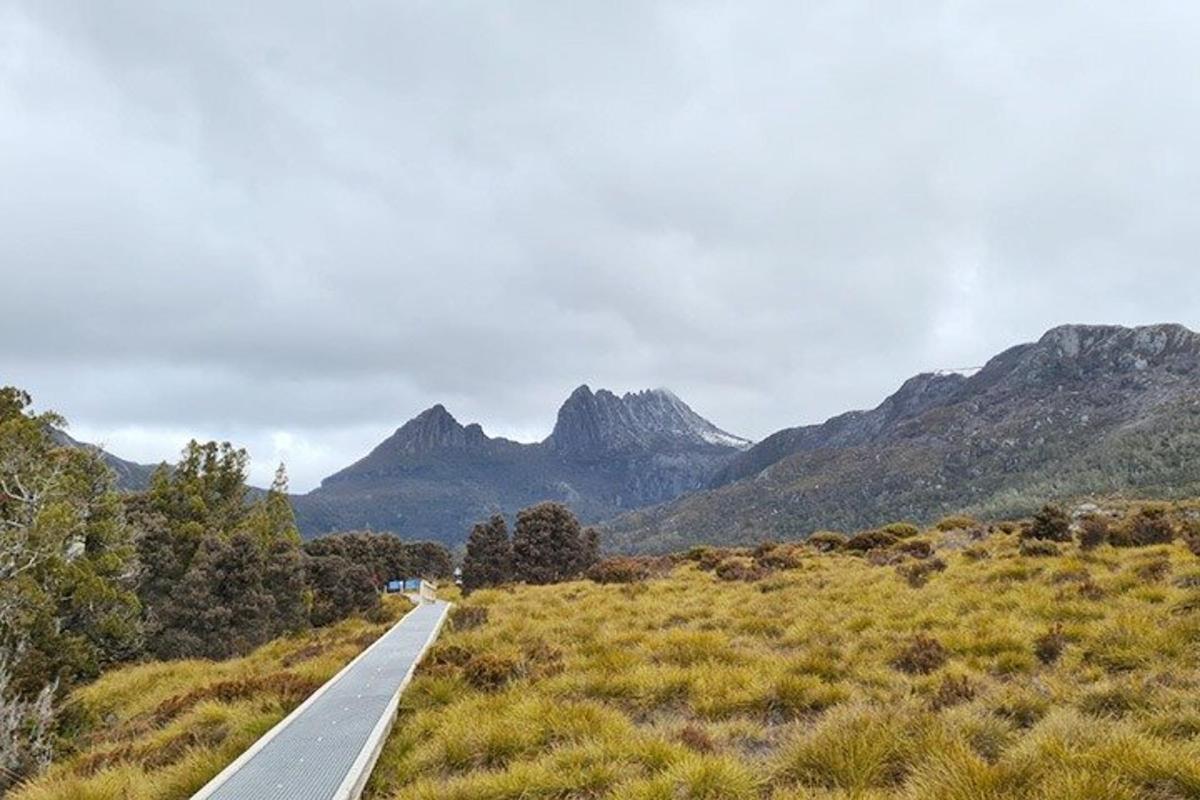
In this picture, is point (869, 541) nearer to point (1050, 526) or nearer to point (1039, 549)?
point (1050, 526)

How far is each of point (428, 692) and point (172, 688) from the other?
13655 mm

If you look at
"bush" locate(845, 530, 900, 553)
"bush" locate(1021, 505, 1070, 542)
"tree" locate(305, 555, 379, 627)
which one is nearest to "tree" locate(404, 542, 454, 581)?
"tree" locate(305, 555, 379, 627)

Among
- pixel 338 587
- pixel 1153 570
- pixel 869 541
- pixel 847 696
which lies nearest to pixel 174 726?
pixel 847 696

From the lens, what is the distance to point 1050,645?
9953mm

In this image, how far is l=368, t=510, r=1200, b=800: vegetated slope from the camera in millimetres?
6113

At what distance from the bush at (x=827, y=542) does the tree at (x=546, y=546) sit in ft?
68.2

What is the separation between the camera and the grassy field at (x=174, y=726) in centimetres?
840

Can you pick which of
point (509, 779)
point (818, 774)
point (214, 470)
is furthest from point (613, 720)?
point (214, 470)

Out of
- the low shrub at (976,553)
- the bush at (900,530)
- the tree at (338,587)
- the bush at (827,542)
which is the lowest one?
the tree at (338,587)

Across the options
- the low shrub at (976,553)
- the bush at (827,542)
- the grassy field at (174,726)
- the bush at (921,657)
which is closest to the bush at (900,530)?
the bush at (827,542)

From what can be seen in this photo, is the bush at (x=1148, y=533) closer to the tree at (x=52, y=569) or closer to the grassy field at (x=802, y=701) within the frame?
the grassy field at (x=802, y=701)

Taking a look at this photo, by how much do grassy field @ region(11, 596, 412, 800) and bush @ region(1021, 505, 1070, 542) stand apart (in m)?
19.6

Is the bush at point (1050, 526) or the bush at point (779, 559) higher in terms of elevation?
the bush at point (1050, 526)

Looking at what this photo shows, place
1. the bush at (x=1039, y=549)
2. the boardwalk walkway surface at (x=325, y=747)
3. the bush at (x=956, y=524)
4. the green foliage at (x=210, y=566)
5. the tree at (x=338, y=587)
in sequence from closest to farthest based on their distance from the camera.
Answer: the boardwalk walkway surface at (x=325, y=747), the bush at (x=1039, y=549), the bush at (x=956, y=524), the green foliage at (x=210, y=566), the tree at (x=338, y=587)
